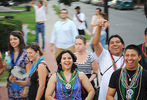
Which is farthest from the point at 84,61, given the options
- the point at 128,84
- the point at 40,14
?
the point at 40,14

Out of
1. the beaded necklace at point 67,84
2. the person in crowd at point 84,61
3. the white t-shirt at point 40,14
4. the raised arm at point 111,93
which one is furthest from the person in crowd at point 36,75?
the white t-shirt at point 40,14

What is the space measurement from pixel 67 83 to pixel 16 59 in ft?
4.14

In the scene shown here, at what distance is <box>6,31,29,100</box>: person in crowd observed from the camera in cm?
431

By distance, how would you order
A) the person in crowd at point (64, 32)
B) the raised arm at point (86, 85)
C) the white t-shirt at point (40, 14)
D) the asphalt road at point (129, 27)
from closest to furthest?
1. the raised arm at point (86, 85)
2. the person in crowd at point (64, 32)
3. the white t-shirt at point (40, 14)
4. the asphalt road at point (129, 27)

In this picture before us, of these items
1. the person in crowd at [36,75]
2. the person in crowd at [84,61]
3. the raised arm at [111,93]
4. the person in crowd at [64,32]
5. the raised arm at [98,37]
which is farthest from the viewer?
the person in crowd at [64,32]

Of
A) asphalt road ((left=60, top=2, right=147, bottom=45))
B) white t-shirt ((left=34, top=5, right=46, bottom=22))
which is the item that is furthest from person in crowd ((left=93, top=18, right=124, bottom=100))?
asphalt road ((left=60, top=2, right=147, bottom=45))

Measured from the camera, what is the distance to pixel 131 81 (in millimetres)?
3105

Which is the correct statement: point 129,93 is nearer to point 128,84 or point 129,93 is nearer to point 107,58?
point 128,84

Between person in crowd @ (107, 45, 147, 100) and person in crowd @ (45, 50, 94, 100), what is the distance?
505mm

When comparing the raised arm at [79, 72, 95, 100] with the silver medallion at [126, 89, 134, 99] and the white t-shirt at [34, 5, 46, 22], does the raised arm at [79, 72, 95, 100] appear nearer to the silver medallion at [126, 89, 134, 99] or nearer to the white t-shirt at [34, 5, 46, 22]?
the silver medallion at [126, 89, 134, 99]

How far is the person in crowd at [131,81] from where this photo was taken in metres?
3.11

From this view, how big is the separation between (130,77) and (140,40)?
11.1 m

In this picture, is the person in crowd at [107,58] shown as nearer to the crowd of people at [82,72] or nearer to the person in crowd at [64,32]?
the crowd of people at [82,72]

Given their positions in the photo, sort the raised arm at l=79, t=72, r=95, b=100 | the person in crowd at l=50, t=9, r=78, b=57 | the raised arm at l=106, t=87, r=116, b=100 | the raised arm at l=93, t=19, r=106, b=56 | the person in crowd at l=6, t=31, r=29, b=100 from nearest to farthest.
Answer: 1. the raised arm at l=106, t=87, r=116, b=100
2. the raised arm at l=79, t=72, r=95, b=100
3. the raised arm at l=93, t=19, r=106, b=56
4. the person in crowd at l=6, t=31, r=29, b=100
5. the person in crowd at l=50, t=9, r=78, b=57
